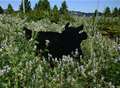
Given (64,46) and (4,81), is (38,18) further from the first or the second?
(4,81)

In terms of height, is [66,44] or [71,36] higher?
[71,36]

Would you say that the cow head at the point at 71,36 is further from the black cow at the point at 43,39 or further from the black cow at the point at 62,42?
the black cow at the point at 43,39

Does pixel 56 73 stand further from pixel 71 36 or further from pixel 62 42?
pixel 71 36

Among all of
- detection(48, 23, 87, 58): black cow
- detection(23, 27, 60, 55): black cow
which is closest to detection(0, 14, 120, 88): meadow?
detection(48, 23, 87, 58): black cow

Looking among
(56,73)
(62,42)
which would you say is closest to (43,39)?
(62,42)

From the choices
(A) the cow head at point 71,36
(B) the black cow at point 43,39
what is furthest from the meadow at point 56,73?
(A) the cow head at point 71,36

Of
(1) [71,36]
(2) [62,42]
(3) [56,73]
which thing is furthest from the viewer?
(1) [71,36]

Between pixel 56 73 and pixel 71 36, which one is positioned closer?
pixel 56 73

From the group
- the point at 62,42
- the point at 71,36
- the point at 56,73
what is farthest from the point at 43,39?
the point at 56,73

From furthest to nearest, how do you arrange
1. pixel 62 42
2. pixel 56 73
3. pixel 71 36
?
pixel 71 36 → pixel 62 42 → pixel 56 73

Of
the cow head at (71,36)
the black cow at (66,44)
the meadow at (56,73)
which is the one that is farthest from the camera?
the cow head at (71,36)

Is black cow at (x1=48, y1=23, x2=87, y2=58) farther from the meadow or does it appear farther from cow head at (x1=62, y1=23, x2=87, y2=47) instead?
the meadow

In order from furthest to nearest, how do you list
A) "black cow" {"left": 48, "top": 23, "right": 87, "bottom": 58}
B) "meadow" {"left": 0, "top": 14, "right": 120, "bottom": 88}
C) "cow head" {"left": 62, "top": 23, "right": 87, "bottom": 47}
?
"cow head" {"left": 62, "top": 23, "right": 87, "bottom": 47}
"black cow" {"left": 48, "top": 23, "right": 87, "bottom": 58}
"meadow" {"left": 0, "top": 14, "right": 120, "bottom": 88}

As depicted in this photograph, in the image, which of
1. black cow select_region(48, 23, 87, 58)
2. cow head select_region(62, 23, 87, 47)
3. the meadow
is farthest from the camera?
cow head select_region(62, 23, 87, 47)
